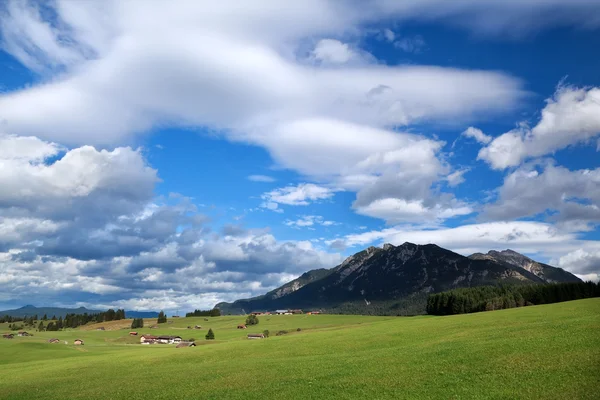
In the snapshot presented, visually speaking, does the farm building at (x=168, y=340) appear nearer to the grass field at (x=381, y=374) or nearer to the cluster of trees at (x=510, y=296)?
the grass field at (x=381, y=374)

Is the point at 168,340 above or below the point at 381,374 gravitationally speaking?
below

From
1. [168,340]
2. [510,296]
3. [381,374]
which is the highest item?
[510,296]

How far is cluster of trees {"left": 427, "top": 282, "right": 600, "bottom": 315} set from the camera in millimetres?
169750

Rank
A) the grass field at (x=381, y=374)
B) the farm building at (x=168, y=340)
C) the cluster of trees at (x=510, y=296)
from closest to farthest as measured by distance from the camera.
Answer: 1. the grass field at (x=381, y=374)
2. the cluster of trees at (x=510, y=296)
3. the farm building at (x=168, y=340)

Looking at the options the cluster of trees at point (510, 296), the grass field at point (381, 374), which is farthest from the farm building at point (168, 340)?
the cluster of trees at point (510, 296)

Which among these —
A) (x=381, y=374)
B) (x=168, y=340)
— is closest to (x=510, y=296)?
(x=168, y=340)

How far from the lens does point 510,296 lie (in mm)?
178125

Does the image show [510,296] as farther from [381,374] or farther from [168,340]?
[381,374]

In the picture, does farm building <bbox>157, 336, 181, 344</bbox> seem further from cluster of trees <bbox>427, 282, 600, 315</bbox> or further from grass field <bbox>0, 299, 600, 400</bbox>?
cluster of trees <bbox>427, 282, 600, 315</bbox>

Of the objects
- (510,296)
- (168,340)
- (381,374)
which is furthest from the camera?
(510,296)

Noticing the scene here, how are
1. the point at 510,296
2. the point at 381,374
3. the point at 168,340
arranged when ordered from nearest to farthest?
the point at 381,374, the point at 168,340, the point at 510,296

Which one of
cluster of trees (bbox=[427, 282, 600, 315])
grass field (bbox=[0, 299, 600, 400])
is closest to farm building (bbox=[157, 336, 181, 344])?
grass field (bbox=[0, 299, 600, 400])

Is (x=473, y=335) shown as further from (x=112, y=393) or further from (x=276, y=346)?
(x=112, y=393)

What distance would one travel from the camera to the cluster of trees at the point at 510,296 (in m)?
170
